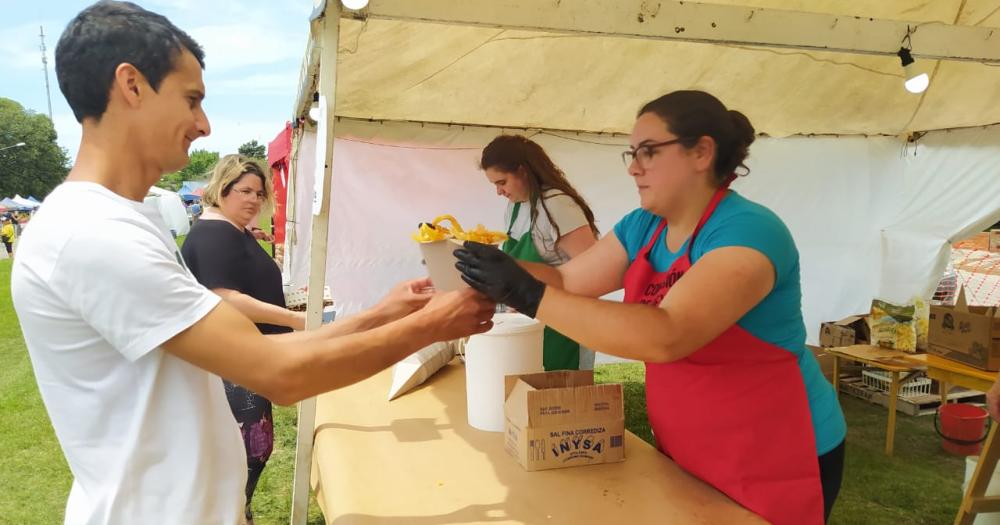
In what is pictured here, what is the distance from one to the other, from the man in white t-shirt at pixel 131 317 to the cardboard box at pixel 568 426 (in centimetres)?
64

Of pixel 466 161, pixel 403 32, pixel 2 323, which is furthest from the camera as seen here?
pixel 2 323

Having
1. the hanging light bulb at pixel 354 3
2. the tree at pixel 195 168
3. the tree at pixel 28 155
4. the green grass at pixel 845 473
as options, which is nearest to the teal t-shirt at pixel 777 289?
the hanging light bulb at pixel 354 3

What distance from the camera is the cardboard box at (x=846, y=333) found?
5.28 metres

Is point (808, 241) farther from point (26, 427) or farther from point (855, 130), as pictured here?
point (26, 427)

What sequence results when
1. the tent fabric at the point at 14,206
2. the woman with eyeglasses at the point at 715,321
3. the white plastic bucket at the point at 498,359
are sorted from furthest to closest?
1. the tent fabric at the point at 14,206
2. the white plastic bucket at the point at 498,359
3. the woman with eyeglasses at the point at 715,321

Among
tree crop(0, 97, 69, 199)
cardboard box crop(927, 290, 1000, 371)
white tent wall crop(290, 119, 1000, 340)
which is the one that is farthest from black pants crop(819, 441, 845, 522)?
tree crop(0, 97, 69, 199)

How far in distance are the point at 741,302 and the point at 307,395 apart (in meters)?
0.90

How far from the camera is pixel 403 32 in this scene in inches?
137

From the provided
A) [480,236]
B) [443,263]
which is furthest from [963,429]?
[443,263]

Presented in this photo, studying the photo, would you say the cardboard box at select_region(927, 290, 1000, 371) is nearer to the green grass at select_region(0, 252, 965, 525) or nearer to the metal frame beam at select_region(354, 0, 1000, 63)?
the green grass at select_region(0, 252, 965, 525)

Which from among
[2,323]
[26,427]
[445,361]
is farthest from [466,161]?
[2,323]

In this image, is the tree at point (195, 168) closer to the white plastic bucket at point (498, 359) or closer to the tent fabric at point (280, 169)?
the tent fabric at point (280, 169)

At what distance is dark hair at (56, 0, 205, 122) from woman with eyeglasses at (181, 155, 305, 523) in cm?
164

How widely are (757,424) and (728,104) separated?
4.29 meters
